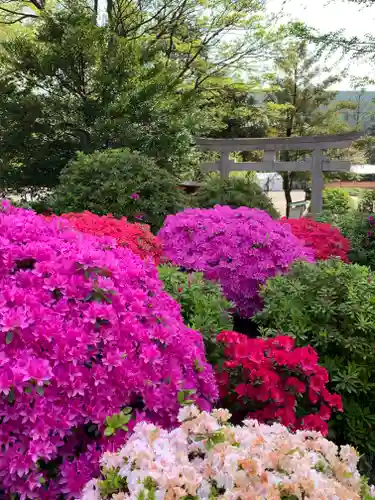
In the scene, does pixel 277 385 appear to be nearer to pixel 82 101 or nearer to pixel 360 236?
pixel 360 236

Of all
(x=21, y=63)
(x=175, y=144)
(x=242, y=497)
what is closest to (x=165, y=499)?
(x=242, y=497)

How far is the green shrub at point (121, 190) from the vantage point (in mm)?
6367

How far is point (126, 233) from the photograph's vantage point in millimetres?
4328

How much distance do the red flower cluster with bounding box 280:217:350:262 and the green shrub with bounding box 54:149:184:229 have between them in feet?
5.34

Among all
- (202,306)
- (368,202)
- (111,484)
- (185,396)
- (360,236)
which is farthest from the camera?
(368,202)

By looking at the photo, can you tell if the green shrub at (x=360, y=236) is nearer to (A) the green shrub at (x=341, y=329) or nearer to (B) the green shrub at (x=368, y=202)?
(A) the green shrub at (x=341, y=329)

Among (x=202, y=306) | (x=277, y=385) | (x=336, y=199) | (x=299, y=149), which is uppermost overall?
(x=299, y=149)

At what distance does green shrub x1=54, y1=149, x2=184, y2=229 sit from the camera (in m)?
6.37

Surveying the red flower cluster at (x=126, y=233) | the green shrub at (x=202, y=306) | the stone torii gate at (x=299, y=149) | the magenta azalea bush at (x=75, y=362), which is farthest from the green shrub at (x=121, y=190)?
the stone torii gate at (x=299, y=149)

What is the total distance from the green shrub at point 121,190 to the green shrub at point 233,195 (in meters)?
0.47

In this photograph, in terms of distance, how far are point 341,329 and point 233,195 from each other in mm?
3919

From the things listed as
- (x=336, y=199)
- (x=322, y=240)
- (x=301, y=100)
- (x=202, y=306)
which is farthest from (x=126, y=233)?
(x=301, y=100)

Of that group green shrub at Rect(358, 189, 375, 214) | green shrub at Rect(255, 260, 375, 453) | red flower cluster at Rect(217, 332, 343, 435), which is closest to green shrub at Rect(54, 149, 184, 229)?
green shrub at Rect(255, 260, 375, 453)

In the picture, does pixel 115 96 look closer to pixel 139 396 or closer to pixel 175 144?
pixel 175 144
